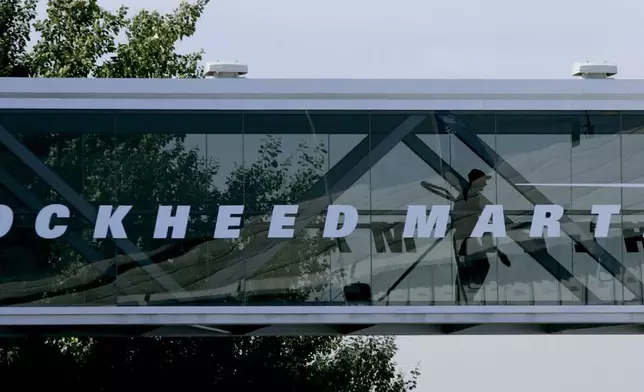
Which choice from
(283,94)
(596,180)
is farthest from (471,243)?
(283,94)

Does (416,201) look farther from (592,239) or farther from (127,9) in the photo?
(127,9)

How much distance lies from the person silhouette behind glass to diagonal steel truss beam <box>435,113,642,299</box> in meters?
0.25

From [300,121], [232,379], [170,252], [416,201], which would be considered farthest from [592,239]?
[232,379]

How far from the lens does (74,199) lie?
20844 mm

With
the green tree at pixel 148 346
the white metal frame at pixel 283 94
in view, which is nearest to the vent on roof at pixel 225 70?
the white metal frame at pixel 283 94

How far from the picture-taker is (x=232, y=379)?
112ft

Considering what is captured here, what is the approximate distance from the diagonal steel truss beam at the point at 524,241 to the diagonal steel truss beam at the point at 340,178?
0.21 metres

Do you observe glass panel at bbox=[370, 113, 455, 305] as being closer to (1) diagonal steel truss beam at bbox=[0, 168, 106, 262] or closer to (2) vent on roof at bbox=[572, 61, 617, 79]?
(2) vent on roof at bbox=[572, 61, 617, 79]

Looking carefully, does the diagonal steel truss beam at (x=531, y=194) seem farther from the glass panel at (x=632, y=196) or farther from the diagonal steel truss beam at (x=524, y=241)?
the diagonal steel truss beam at (x=524, y=241)

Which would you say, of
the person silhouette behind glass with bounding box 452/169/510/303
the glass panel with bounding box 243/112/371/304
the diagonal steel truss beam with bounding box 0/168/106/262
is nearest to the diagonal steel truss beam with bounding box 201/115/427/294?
the glass panel with bounding box 243/112/371/304

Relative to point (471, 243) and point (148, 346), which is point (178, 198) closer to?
point (471, 243)

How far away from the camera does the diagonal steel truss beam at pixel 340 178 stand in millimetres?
20812

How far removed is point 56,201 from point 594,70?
23.9ft

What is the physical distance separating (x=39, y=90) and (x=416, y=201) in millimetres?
5077
